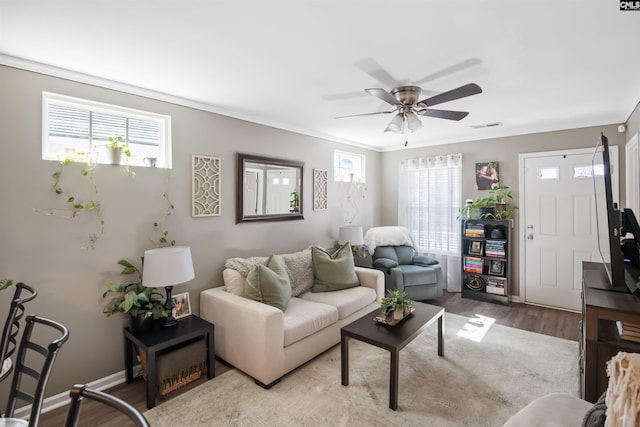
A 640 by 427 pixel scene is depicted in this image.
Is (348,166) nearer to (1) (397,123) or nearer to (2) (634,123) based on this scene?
(1) (397,123)

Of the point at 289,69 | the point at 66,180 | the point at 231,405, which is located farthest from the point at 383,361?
the point at 66,180

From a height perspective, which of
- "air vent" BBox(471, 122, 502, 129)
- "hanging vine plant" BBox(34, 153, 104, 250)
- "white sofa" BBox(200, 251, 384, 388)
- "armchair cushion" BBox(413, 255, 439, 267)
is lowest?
"white sofa" BBox(200, 251, 384, 388)

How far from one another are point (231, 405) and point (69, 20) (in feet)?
8.61

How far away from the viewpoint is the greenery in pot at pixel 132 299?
8.00ft

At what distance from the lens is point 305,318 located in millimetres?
2799

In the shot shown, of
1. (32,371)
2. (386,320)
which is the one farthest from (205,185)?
(386,320)

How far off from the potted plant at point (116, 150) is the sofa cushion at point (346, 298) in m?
2.22

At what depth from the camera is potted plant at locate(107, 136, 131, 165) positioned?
2.52 meters

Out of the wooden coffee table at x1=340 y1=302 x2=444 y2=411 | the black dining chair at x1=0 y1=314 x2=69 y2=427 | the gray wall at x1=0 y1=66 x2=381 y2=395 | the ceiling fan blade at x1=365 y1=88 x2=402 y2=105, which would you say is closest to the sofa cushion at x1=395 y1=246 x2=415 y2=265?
the wooden coffee table at x1=340 y1=302 x2=444 y2=411

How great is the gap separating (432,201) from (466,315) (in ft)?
6.30

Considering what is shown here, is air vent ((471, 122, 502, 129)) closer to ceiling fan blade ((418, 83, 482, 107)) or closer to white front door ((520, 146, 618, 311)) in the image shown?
white front door ((520, 146, 618, 311))

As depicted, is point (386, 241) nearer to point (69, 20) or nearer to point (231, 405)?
point (231, 405)

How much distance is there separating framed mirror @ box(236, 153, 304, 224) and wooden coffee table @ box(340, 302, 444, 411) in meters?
1.71

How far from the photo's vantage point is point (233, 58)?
215 cm
